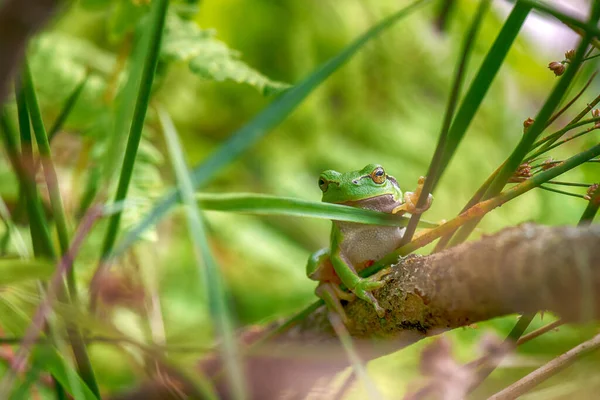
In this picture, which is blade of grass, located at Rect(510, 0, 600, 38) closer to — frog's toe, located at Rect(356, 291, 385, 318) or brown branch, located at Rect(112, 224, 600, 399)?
brown branch, located at Rect(112, 224, 600, 399)

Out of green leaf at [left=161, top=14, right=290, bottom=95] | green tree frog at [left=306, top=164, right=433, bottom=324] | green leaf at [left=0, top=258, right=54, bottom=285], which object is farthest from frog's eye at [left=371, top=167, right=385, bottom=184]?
green leaf at [left=0, top=258, right=54, bottom=285]

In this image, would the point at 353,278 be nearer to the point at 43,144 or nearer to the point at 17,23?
the point at 43,144

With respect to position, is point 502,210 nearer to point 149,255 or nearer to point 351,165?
point 351,165

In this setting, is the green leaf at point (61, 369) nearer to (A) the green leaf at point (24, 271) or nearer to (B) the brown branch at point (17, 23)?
(A) the green leaf at point (24, 271)

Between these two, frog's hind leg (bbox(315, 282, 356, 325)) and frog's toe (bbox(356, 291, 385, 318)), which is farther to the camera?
frog's hind leg (bbox(315, 282, 356, 325))

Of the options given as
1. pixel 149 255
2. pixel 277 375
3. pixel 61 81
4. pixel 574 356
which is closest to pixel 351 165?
pixel 149 255

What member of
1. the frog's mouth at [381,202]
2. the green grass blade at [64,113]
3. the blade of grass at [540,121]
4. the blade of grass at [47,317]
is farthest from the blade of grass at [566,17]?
the green grass blade at [64,113]
